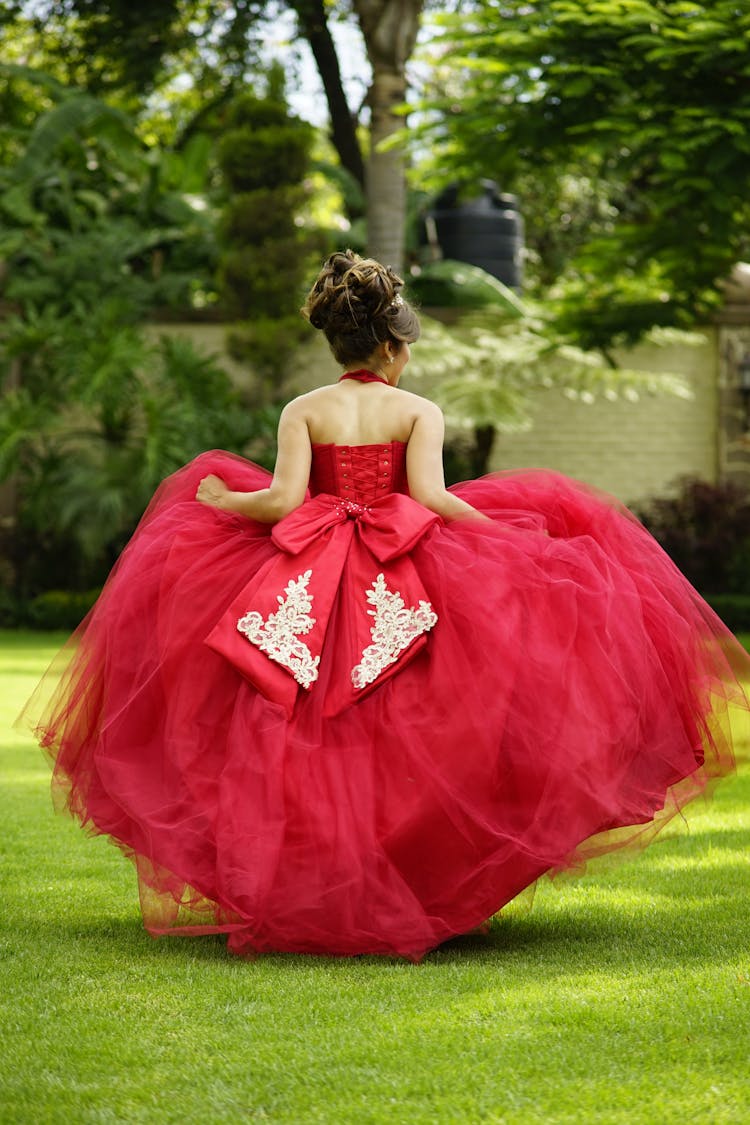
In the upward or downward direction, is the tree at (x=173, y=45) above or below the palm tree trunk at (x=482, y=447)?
above

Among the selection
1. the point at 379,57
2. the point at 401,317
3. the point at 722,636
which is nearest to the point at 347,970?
the point at 722,636

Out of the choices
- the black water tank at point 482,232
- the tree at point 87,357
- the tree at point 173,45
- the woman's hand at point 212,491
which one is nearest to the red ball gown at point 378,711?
the woman's hand at point 212,491

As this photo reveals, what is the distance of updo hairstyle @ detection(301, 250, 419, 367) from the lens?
4.81m

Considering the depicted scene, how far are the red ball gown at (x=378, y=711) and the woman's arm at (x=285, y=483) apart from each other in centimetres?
7

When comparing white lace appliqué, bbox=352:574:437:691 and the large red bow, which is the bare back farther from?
white lace appliqué, bbox=352:574:437:691

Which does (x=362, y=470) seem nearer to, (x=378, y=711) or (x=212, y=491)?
(x=212, y=491)

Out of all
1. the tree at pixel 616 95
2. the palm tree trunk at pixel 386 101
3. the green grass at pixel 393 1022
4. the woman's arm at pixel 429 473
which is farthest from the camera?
the palm tree trunk at pixel 386 101

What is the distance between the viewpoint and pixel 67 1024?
3496mm

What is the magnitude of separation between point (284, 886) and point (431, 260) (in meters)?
17.5

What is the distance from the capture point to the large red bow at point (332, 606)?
14.4 ft

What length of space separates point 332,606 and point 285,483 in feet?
1.57

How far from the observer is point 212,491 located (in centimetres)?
497

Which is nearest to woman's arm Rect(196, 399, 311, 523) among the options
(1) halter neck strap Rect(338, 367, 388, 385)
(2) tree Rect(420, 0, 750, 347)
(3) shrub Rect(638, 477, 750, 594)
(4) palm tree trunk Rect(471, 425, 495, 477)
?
(1) halter neck strap Rect(338, 367, 388, 385)

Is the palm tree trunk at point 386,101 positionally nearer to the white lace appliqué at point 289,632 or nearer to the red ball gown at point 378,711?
the red ball gown at point 378,711
